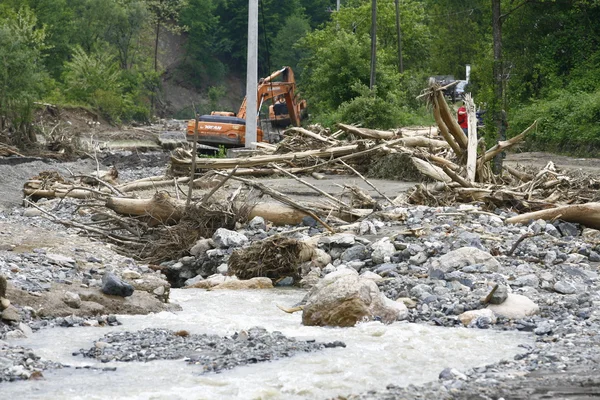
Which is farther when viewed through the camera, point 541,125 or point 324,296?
point 541,125

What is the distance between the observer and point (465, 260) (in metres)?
10.7

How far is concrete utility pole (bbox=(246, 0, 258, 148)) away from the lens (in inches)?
918

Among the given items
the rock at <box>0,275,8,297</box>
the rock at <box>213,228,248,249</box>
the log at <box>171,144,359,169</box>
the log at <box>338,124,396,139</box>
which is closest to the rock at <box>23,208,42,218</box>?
the log at <box>171,144,359,169</box>

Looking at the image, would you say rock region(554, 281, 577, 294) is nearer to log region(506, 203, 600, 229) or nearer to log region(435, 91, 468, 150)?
log region(506, 203, 600, 229)

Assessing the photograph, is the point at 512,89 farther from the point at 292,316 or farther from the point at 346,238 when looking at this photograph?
the point at 292,316

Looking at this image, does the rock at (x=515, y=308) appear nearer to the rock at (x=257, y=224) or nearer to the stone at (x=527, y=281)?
the stone at (x=527, y=281)

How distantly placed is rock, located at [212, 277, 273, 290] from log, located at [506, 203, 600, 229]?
372 centimetres

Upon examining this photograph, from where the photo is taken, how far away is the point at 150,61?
282 ft

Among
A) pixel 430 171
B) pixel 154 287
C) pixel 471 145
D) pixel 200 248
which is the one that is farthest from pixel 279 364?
pixel 471 145

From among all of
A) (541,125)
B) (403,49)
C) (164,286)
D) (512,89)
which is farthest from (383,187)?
(403,49)

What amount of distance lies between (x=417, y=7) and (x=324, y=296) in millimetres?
52193

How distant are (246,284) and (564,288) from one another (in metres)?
3.72

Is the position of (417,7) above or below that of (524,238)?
above

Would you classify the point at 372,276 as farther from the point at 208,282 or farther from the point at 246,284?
the point at 208,282
